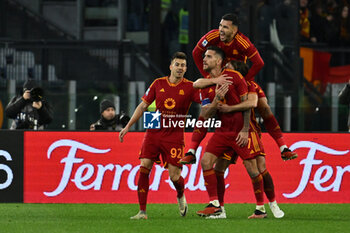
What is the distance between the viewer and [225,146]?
1406cm

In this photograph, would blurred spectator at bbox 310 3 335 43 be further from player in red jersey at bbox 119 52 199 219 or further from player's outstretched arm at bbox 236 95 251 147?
player's outstretched arm at bbox 236 95 251 147

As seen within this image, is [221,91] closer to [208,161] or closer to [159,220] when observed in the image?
[208,161]

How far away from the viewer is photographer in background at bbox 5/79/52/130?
699 inches

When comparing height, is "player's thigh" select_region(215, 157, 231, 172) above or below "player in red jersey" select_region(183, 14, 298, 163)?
below

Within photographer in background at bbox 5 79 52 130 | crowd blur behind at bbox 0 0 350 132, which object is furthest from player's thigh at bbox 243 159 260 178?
crowd blur behind at bbox 0 0 350 132

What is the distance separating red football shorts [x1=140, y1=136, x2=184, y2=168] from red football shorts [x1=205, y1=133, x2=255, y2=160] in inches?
15.7

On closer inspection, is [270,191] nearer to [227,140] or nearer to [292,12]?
[227,140]

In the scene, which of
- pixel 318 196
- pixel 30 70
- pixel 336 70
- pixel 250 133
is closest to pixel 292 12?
pixel 336 70

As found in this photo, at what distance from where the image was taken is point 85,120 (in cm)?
1934

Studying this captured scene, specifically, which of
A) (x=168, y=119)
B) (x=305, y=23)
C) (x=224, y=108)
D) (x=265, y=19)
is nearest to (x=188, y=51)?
(x=265, y=19)

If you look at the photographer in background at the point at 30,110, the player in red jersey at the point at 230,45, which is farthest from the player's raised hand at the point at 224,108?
the photographer in background at the point at 30,110

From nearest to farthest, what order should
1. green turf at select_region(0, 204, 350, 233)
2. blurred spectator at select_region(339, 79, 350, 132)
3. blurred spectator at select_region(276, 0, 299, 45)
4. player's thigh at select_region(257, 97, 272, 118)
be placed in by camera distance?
green turf at select_region(0, 204, 350, 233) → player's thigh at select_region(257, 97, 272, 118) → blurred spectator at select_region(339, 79, 350, 132) → blurred spectator at select_region(276, 0, 299, 45)

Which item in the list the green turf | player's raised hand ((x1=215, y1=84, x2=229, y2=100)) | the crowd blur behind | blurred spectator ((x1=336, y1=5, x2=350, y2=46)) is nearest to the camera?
the green turf

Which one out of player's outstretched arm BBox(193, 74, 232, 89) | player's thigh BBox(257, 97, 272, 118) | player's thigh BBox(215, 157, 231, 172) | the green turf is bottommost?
the green turf
